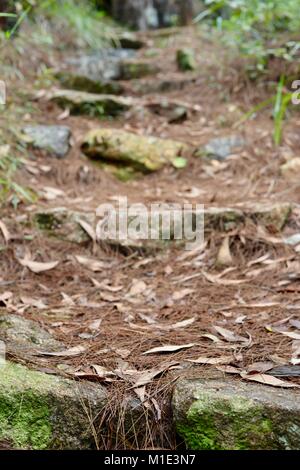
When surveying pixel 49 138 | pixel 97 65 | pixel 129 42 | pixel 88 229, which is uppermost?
pixel 129 42

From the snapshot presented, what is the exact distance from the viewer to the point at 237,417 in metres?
1.30

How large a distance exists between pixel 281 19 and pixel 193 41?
143 cm

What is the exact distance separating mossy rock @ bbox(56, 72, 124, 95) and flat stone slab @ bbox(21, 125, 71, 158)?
126 centimetres

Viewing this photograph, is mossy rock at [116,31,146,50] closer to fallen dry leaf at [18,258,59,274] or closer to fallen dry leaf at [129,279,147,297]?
fallen dry leaf at [18,258,59,274]

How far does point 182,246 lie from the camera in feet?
8.92

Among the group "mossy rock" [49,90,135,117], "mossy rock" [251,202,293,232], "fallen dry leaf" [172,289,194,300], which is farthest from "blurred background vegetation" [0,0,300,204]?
"fallen dry leaf" [172,289,194,300]

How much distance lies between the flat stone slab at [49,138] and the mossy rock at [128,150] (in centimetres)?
16

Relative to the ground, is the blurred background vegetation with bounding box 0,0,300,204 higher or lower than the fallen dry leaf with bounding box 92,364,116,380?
higher

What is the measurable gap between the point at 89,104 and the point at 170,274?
230 cm

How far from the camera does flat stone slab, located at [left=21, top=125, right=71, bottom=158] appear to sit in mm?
3525

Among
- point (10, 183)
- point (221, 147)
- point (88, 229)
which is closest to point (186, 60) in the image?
point (221, 147)

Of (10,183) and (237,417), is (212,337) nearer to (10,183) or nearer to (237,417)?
A: (237,417)

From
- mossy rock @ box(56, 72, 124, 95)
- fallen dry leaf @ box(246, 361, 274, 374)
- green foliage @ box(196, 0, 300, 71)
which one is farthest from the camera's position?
mossy rock @ box(56, 72, 124, 95)
